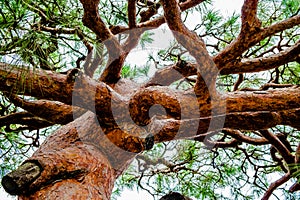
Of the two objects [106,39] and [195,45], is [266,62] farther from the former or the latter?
[106,39]

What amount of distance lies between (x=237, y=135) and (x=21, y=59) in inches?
33.1

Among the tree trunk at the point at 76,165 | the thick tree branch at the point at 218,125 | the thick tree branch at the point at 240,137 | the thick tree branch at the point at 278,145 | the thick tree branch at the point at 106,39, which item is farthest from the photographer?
the thick tree branch at the point at 240,137

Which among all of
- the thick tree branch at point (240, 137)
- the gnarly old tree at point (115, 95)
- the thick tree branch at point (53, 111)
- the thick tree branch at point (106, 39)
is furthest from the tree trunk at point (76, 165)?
the thick tree branch at point (240, 137)

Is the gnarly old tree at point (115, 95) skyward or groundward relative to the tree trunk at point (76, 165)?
skyward

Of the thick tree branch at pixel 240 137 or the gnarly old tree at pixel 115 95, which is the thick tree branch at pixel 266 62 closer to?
the gnarly old tree at pixel 115 95

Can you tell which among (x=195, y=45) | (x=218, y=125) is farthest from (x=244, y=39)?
(x=218, y=125)

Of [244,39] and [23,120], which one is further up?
[244,39]

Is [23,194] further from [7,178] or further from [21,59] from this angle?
[21,59]

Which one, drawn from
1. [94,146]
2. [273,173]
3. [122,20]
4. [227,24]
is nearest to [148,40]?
[122,20]

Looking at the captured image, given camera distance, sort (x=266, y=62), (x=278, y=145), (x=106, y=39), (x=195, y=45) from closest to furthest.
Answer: (x=195, y=45)
(x=266, y=62)
(x=106, y=39)
(x=278, y=145)

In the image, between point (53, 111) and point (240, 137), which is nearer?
point (53, 111)

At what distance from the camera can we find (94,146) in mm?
811

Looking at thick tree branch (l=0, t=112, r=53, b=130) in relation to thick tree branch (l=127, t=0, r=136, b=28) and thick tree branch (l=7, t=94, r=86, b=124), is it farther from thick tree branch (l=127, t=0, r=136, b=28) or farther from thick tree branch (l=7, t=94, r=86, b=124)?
thick tree branch (l=127, t=0, r=136, b=28)

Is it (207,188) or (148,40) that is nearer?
(148,40)
